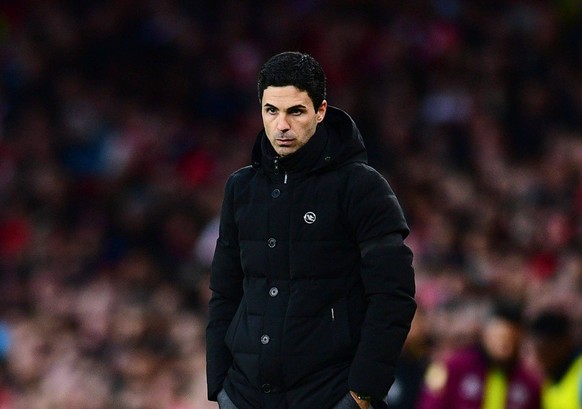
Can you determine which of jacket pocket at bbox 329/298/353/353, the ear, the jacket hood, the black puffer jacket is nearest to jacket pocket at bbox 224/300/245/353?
the black puffer jacket

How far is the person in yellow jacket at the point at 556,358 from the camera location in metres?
6.12

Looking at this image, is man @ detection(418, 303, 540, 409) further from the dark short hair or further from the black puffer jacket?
the dark short hair

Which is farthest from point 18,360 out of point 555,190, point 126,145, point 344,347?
point 344,347

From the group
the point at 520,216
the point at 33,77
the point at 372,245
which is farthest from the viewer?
the point at 33,77

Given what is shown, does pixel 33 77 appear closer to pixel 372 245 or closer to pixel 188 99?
pixel 188 99

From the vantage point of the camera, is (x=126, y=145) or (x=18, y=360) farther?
(x=126, y=145)

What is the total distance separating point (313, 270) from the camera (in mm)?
4047

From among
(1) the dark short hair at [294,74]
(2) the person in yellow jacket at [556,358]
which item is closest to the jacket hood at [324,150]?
(1) the dark short hair at [294,74]

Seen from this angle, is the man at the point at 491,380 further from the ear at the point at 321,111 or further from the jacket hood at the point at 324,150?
the ear at the point at 321,111

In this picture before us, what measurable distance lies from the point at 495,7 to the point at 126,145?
3365 mm

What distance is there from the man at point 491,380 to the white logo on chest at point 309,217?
2.46 meters

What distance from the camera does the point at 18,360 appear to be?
34.2ft

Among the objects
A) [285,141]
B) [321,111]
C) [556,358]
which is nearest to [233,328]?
[285,141]

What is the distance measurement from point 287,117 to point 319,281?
484 mm
